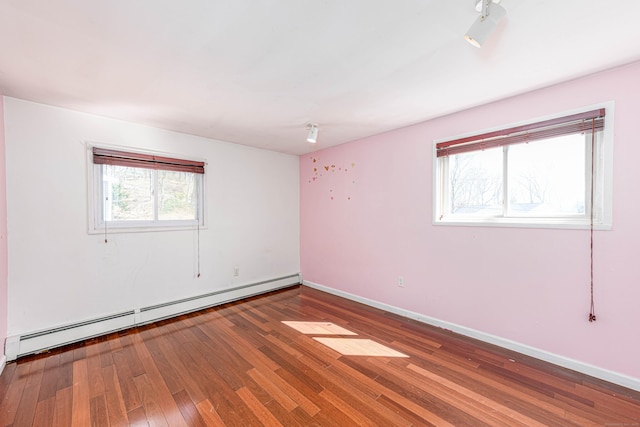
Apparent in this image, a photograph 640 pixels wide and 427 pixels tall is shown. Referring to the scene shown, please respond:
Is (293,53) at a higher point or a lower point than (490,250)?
higher

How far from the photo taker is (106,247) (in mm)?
2721

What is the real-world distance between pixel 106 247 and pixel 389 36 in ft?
10.8

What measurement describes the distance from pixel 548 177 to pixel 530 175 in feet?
0.42

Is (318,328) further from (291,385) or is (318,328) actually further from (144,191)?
(144,191)

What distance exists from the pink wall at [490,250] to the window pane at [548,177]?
0.73 ft

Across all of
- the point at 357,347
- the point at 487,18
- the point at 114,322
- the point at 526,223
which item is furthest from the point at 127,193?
the point at 526,223

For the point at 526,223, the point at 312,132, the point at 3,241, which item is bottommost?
the point at 3,241

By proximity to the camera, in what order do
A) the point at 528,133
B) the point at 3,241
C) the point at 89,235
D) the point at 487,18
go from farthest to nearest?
the point at 89,235, the point at 528,133, the point at 3,241, the point at 487,18

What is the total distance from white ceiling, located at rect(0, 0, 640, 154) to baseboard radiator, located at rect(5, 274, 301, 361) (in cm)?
→ 216

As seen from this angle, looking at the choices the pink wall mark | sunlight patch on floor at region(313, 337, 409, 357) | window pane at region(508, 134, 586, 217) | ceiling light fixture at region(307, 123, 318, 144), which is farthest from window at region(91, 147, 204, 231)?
window pane at region(508, 134, 586, 217)

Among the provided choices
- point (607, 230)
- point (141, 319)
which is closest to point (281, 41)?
point (607, 230)

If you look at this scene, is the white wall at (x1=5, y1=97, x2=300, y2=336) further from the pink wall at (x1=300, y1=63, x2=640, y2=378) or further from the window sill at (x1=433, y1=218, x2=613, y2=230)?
the window sill at (x1=433, y1=218, x2=613, y2=230)

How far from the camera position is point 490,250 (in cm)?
247

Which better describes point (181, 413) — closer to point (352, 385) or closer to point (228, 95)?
point (352, 385)
